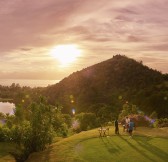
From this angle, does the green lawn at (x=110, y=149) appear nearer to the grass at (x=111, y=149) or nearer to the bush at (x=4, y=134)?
the grass at (x=111, y=149)

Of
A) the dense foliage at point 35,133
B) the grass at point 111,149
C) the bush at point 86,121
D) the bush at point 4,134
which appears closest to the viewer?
the grass at point 111,149

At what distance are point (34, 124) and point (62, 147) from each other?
337 inches

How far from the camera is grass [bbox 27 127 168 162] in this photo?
114 feet

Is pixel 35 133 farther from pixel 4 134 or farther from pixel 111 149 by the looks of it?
pixel 4 134

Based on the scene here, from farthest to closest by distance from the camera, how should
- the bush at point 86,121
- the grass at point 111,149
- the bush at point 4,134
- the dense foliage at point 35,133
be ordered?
1. the bush at point 86,121
2. the bush at point 4,134
3. the dense foliage at point 35,133
4. the grass at point 111,149

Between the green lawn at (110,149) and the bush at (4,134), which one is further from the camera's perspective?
the bush at (4,134)

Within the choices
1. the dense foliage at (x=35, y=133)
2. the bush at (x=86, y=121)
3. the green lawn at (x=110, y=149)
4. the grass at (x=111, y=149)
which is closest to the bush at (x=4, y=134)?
the dense foliage at (x=35, y=133)

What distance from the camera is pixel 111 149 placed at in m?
37.8

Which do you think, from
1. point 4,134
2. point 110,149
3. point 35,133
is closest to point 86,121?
point 4,134

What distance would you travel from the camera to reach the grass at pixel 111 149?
34625 millimetres

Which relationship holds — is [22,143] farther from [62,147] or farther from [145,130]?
[145,130]

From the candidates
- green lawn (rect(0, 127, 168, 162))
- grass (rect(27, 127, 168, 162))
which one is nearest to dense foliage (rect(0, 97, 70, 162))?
green lawn (rect(0, 127, 168, 162))

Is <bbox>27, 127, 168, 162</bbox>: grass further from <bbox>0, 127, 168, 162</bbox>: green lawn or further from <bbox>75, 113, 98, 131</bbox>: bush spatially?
<bbox>75, 113, 98, 131</bbox>: bush

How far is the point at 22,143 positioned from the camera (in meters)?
48.8
